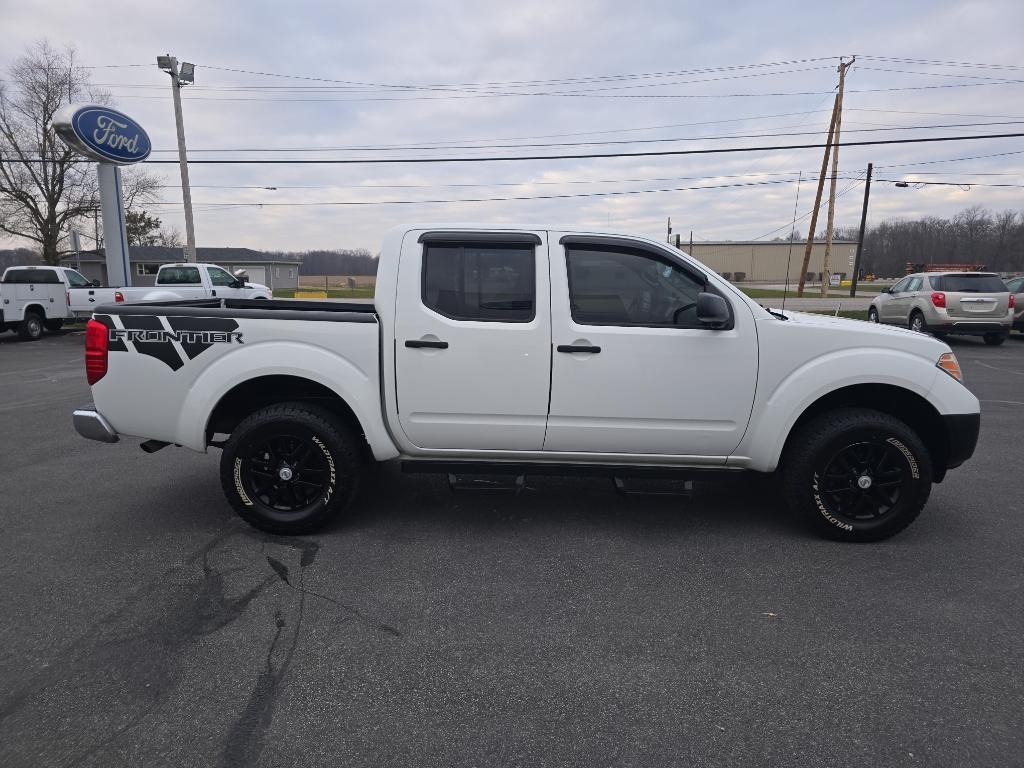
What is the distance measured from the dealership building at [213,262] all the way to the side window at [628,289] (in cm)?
4994

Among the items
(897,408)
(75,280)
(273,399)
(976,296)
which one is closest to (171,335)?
(273,399)

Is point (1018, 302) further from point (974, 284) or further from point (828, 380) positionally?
point (828, 380)

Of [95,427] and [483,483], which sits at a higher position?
[95,427]

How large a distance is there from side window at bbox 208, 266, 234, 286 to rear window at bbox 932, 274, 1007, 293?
19.7 meters

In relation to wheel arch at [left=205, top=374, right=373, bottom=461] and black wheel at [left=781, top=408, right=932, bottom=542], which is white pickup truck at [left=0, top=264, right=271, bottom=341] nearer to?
wheel arch at [left=205, top=374, right=373, bottom=461]

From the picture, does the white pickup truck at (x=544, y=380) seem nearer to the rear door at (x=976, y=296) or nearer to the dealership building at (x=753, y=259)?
the rear door at (x=976, y=296)

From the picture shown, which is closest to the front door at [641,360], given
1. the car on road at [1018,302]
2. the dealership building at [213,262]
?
the car on road at [1018,302]

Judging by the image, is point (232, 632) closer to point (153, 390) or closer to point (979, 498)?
point (153, 390)

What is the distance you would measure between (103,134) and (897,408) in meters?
18.3

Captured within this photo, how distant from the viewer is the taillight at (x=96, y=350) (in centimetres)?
388

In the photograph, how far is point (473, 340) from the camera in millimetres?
3777

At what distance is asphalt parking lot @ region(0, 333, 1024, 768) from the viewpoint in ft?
7.39

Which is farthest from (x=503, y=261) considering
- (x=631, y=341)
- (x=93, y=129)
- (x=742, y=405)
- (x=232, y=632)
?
(x=93, y=129)

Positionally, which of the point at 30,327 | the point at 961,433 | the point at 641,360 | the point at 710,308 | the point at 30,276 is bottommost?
the point at 30,327
